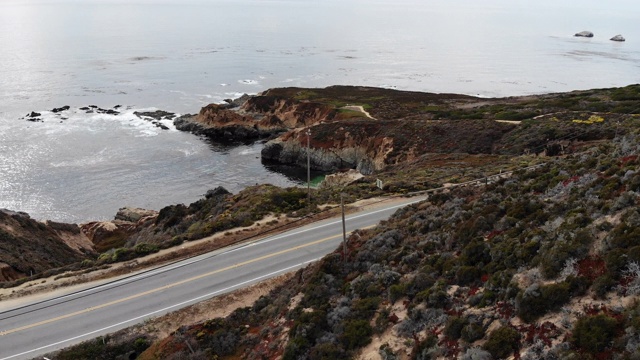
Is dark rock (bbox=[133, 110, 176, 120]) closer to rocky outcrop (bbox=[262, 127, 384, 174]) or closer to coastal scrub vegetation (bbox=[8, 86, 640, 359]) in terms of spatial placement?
rocky outcrop (bbox=[262, 127, 384, 174])

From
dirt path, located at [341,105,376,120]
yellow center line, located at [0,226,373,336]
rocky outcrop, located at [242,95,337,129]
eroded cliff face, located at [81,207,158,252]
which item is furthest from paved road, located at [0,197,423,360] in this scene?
rocky outcrop, located at [242,95,337,129]

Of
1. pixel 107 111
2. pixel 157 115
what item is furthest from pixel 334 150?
pixel 107 111

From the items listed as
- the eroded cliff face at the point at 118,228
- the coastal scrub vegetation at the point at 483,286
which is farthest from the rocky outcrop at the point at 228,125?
the coastal scrub vegetation at the point at 483,286

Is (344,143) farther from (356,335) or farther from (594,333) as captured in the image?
(594,333)

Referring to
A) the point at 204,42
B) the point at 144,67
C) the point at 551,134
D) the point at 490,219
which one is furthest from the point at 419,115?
the point at 204,42

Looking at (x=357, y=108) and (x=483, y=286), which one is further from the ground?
(x=483, y=286)

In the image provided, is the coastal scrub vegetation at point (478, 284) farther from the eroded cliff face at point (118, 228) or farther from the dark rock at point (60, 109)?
the dark rock at point (60, 109)
